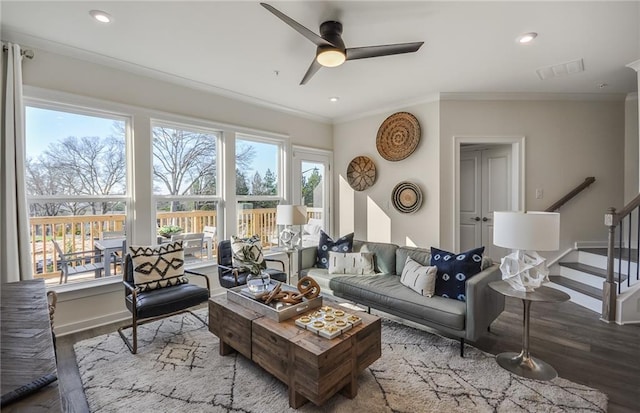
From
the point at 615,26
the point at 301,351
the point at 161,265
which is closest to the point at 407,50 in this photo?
the point at 615,26

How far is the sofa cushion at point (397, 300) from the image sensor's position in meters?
2.41

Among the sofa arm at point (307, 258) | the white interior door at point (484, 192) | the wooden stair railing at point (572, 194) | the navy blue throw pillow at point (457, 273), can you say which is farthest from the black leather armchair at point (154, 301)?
the wooden stair railing at point (572, 194)

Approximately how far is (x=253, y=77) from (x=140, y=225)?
2185 mm

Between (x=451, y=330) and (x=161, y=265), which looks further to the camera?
(x=161, y=265)

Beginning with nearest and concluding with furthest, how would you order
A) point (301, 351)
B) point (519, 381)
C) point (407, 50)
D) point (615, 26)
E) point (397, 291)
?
point (301, 351), point (519, 381), point (407, 50), point (615, 26), point (397, 291)

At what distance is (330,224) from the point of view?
5.59 meters

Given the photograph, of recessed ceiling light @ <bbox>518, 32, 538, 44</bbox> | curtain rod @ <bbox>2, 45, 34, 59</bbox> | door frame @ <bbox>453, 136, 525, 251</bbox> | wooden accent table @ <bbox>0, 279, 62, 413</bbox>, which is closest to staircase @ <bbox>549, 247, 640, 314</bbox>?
door frame @ <bbox>453, 136, 525, 251</bbox>

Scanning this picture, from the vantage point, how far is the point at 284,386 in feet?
6.82

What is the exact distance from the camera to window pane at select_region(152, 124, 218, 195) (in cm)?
359

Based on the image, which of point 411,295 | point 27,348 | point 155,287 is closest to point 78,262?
point 155,287

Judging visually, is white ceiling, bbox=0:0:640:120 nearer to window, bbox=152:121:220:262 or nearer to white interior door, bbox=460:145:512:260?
window, bbox=152:121:220:262

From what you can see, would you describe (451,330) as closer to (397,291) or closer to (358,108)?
(397,291)

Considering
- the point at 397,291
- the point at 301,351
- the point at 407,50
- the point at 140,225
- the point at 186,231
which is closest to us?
the point at 301,351

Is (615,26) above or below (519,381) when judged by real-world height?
above
